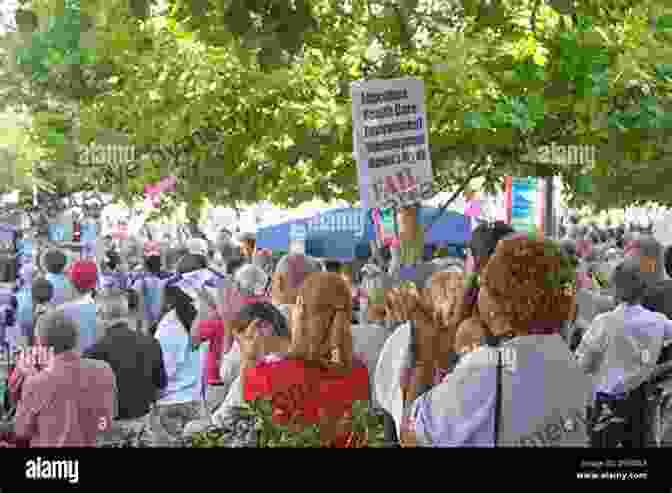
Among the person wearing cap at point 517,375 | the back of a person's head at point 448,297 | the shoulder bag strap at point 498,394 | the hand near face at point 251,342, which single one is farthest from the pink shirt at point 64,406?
the shoulder bag strap at point 498,394

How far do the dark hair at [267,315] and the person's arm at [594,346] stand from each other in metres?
1.53

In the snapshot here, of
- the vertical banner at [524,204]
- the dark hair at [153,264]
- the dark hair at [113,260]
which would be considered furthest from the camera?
the dark hair at [113,260]

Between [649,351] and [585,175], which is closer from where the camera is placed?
[649,351]

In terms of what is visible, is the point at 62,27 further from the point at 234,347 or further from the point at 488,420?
the point at 488,420

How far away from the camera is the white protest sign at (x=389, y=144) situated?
596 centimetres

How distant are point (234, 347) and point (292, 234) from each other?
1240 millimetres

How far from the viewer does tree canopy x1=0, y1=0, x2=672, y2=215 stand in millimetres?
6711

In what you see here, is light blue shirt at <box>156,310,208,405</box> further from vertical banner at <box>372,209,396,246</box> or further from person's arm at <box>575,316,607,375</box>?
person's arm at <box>575,316,607,375</box>

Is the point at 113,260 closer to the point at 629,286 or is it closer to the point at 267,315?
the point at 267,315

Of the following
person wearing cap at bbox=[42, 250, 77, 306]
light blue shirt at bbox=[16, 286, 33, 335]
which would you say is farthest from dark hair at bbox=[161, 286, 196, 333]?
light blue shirt at bbox=[16, 286, 33, 335]

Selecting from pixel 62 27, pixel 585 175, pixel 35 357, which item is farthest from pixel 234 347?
pixel 585 175

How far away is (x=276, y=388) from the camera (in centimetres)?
496

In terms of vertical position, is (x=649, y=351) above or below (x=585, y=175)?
below

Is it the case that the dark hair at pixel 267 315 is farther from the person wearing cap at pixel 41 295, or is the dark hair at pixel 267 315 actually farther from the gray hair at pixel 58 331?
the person wearing cap at pixel 41 295
